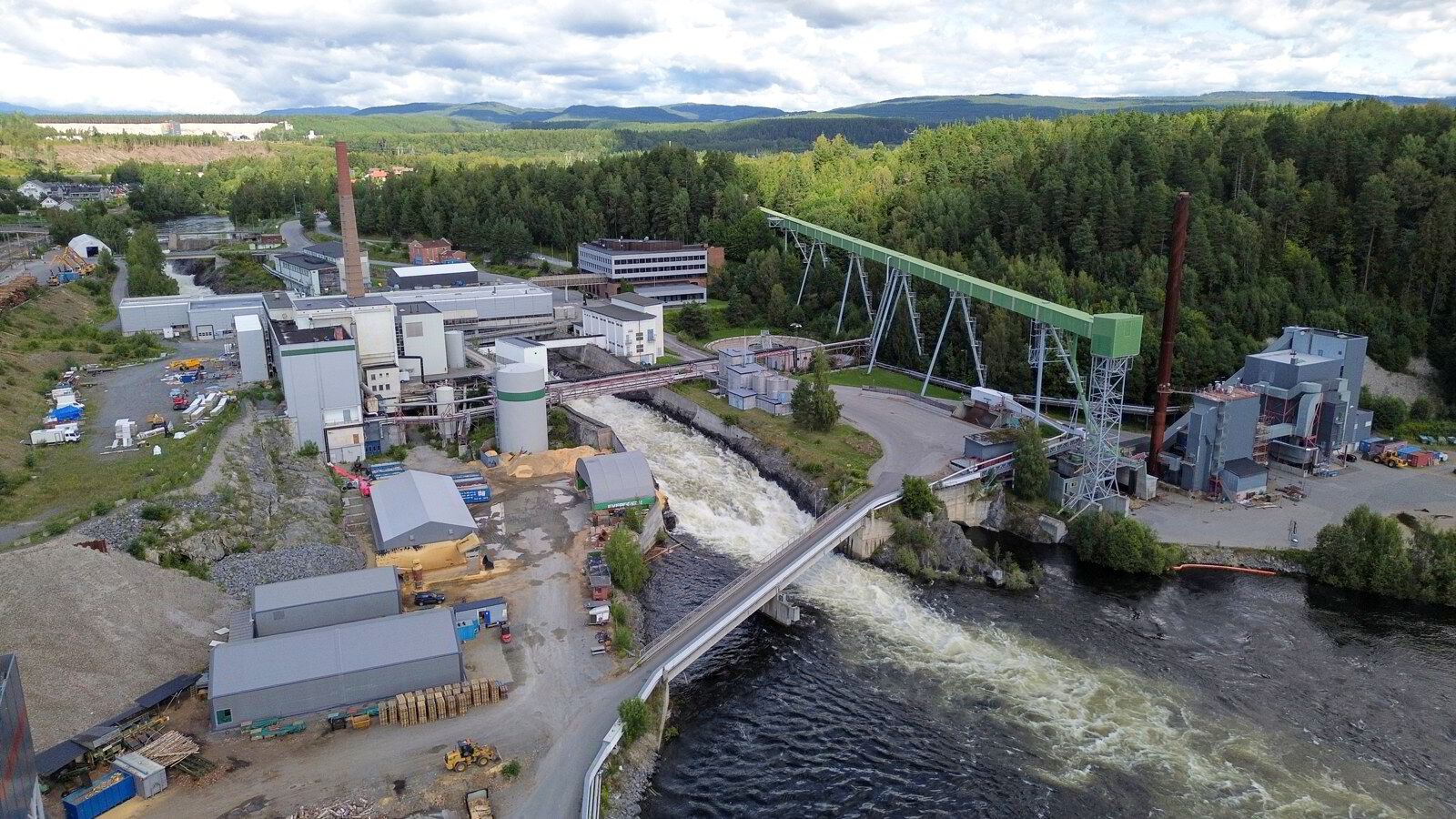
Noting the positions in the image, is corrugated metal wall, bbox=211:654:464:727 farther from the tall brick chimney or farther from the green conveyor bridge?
the tall brick chimney

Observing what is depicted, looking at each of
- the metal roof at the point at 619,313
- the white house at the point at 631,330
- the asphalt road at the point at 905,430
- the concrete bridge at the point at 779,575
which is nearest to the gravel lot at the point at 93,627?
the concrete bridge at the point at 779,575

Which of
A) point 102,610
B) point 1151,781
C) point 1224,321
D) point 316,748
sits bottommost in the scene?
point 1151,781

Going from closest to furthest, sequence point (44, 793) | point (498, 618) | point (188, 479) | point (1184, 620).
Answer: point (44, 793) < point (498, 618) < point (1184, 620) < point (188, 479)

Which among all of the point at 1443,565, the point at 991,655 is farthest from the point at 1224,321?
the point at 991,655

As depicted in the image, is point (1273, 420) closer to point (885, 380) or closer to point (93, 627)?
point (885, 380)

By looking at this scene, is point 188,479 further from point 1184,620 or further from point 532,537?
point 1184,620

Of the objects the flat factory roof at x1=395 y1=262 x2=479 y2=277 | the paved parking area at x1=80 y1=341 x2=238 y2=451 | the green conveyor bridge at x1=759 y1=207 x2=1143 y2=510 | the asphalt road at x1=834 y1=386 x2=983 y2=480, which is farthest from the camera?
the flat factory roof at x1=395 y1=262 x2=479 y2=277

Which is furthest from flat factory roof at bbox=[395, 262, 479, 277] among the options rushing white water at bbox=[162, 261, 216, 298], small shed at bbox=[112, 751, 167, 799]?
small shed at bbox=[112, 751, 167, 799]
